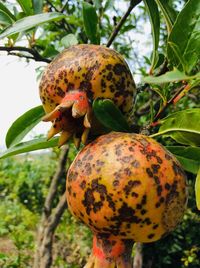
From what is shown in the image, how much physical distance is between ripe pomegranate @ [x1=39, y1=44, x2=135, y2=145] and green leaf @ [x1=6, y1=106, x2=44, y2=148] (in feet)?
0.58

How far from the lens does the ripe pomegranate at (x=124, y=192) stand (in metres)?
0.66

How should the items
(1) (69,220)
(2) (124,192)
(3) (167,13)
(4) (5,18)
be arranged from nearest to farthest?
(2) (124,192), (3) (167,13), (4) (5,18), (1) (69,220)

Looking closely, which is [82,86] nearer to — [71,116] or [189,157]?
[71,116]

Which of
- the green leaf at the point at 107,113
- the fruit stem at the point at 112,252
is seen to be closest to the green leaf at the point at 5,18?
the green leaf at the point at 107,113

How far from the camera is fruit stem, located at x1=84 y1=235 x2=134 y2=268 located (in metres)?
0.72

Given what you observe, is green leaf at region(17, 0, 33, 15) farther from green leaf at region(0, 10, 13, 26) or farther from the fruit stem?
the fruit stem

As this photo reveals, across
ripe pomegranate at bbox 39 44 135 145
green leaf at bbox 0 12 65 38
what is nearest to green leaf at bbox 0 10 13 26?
green leaf at bbox 0 12 65 38

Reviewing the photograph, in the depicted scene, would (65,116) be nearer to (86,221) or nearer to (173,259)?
(86,221)

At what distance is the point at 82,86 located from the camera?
769 mm

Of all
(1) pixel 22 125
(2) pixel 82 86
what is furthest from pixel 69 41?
(2) pixel 82 86

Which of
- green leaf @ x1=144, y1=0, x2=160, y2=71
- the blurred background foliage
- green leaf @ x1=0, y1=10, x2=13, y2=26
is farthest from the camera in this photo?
the blurred background foliage

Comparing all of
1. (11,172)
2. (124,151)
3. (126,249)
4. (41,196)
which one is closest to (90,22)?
(124,151)

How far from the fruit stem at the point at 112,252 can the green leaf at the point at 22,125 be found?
1.11 ft

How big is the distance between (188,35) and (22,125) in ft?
1.36
